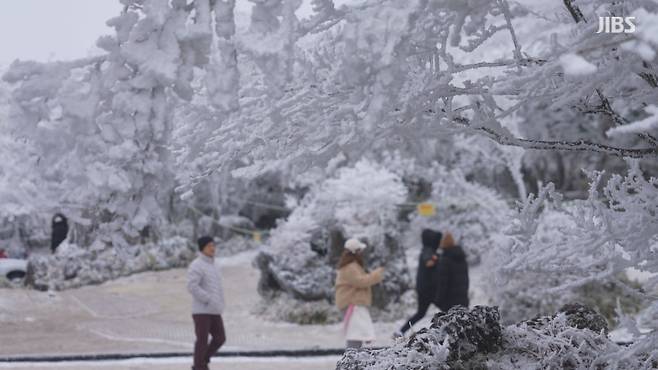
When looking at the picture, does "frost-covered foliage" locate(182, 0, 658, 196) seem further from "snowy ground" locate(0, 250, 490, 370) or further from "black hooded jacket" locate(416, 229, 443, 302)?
"black hooded jacket" locate(416, 229, 443, 302)

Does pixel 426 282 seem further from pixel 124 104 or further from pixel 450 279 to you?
pixel 124 104

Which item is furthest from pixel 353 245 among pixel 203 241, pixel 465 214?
pixel 465 214

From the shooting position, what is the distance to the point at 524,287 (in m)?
10.5

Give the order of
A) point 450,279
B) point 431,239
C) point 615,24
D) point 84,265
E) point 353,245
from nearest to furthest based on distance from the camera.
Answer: point 615,24 → point 353,245 → point 450,279 → point 431,239 → point 84,265

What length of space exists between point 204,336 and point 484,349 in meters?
3.76

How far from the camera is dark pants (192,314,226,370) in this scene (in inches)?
283

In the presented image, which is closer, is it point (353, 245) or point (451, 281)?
point (353, 245)

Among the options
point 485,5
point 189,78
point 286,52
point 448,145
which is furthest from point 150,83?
point 448,145

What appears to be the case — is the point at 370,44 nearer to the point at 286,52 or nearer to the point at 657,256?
the point at 286,52

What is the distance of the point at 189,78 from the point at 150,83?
0.48 ft

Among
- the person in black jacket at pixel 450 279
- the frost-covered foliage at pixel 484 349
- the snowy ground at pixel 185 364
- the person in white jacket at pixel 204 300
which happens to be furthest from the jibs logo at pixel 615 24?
the person in black jacket at pixel 450 279

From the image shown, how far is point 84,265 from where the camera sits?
1925 cm

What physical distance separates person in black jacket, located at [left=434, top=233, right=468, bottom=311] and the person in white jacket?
281 centimetres

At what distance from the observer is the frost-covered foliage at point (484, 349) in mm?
3799
